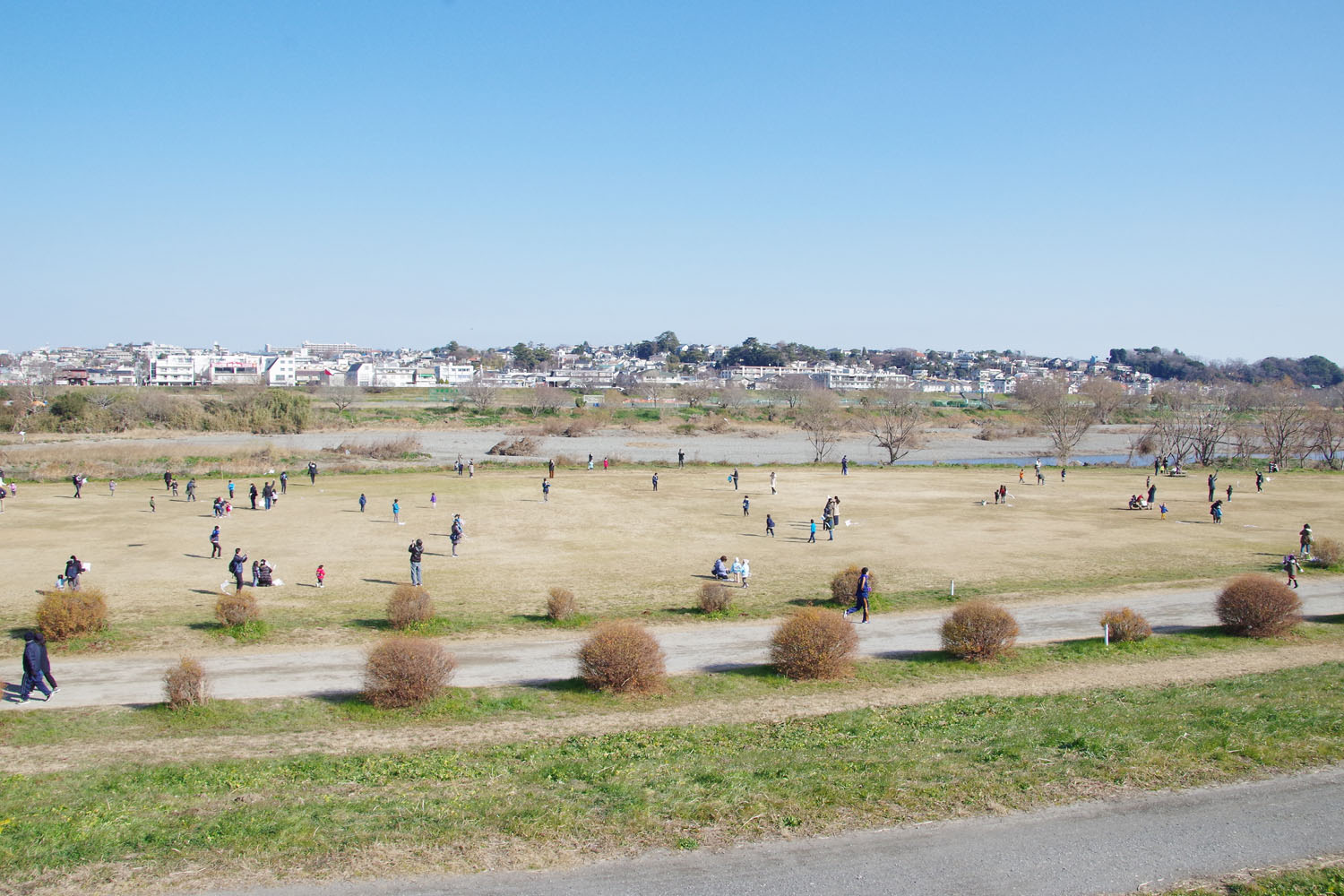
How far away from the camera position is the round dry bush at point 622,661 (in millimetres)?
16406

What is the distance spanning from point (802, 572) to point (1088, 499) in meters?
25.7

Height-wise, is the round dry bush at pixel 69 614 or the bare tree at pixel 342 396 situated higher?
the bare tree at pixel 342 396

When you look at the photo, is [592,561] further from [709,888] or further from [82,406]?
[82,406]

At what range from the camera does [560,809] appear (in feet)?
32.5

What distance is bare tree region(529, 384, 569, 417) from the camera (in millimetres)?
136375

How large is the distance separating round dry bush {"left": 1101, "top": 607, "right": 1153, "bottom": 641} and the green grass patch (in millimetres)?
5304

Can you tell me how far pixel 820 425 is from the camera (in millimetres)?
83062

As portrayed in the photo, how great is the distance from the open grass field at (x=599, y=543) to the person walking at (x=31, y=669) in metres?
3.96

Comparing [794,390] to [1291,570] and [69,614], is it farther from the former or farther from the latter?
[69,614]

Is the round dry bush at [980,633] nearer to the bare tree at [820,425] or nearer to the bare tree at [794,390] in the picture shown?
the bare tree at [820,425]

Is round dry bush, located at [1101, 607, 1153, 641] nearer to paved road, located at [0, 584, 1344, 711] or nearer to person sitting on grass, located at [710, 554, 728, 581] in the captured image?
paved road, located at [0, 584, 1344, 711]

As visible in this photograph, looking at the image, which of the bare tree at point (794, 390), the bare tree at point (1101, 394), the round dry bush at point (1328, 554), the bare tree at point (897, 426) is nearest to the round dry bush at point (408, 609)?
the round dry bush at point (1328, 554)

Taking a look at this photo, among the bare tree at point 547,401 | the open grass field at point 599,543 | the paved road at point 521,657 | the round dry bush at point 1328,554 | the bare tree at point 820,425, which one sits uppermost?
the bare tree at point 547,401

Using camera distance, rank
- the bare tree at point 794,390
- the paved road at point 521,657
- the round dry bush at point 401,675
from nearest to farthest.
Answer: the round dry bush at point 401,675 < the paved road at point 521,657 < the bare tree at point 794,390
